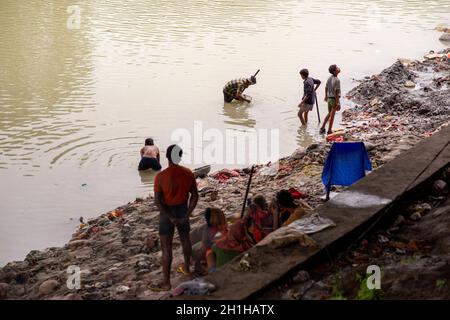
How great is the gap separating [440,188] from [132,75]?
12825 millimetres

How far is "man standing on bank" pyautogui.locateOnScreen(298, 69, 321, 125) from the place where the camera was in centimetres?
1316

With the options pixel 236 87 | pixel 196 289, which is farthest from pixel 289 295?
pixel 236 87

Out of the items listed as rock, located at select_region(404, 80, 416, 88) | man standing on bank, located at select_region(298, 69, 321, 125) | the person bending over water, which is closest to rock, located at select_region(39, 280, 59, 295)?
the person bending over water

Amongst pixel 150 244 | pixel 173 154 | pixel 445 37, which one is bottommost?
pixel 150 244

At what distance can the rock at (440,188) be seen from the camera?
7.03 m

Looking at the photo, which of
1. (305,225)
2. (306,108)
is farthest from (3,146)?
(305,225)

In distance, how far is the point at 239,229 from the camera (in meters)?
6.21

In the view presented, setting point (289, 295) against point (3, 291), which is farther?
point (3, 291)

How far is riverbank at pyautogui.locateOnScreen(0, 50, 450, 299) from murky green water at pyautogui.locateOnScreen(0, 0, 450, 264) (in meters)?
0.81

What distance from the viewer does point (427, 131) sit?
485 inches

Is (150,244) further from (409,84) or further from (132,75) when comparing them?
(409,84)

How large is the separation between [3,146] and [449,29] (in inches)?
854
